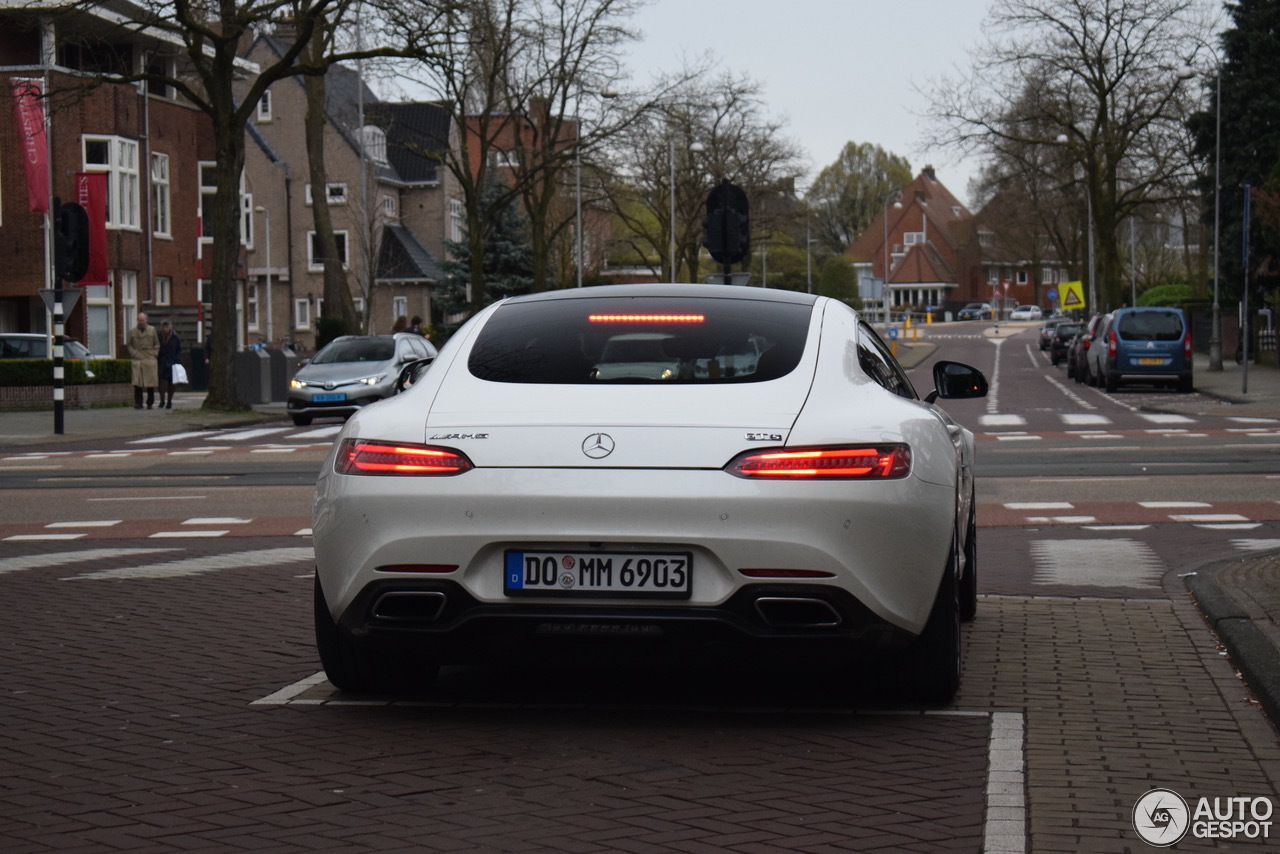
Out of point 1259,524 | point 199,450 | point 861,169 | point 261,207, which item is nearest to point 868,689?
point 1259,524

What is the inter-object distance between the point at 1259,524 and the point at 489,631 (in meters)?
8.67

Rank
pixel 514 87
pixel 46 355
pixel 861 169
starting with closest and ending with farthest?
pixel 46 355 < pixel 514 87 < pixel 861 169

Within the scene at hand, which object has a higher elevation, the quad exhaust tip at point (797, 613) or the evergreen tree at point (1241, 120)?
the evergreen tree at point (1241, 120)

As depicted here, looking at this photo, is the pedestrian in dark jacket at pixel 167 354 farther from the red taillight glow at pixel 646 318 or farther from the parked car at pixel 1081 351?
the red taillight glow at pixel 646 318

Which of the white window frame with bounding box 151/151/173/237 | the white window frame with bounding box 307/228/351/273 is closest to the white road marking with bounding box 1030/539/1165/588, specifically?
the white window frame with bounding box 151/151/173/237

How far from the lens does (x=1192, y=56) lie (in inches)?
2058

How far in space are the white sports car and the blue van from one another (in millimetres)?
33434

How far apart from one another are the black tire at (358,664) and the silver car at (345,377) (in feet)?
75.9

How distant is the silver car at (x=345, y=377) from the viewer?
29609 millimetres

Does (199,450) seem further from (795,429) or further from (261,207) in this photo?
(261,207)

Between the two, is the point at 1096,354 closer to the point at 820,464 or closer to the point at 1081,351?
the point at 1081,351

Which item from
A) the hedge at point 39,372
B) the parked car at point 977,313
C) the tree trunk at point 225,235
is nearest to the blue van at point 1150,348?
the tree trunk at point 225,235

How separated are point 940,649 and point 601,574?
4.15 feet

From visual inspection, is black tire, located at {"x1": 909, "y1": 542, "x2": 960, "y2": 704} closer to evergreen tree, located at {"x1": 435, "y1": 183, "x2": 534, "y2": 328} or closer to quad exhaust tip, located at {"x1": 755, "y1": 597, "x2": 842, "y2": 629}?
quad exhaust tip, located at {"x1": 755, "y1": 597, "x2": 842, "y2": 629}
